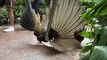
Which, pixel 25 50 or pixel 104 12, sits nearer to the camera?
pixel 104 12

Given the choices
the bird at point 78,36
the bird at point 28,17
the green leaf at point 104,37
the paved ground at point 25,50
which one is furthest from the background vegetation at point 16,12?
the green leaf at point 104,37

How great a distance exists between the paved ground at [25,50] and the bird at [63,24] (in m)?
0.15

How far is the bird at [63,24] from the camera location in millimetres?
4004

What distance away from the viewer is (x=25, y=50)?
4355 millimetres

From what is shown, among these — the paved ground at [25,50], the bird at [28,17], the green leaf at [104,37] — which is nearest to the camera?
the green leaf at [104,37]

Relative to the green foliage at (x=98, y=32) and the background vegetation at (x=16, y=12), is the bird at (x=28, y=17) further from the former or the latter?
the green foliage at (x=98, y=32)

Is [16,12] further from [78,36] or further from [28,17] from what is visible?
[78,36]

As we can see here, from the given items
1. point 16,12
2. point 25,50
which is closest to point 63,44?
point 25,50

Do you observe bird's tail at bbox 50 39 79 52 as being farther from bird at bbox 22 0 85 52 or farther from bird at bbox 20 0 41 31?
bird at bbox 20 0 41 31

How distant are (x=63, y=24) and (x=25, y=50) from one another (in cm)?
78

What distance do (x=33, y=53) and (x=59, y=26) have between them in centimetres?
58

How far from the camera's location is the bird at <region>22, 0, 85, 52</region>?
4.00 meters

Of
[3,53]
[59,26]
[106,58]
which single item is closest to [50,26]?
[59,26]

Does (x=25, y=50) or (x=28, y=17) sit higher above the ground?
(x=28, y=17)
